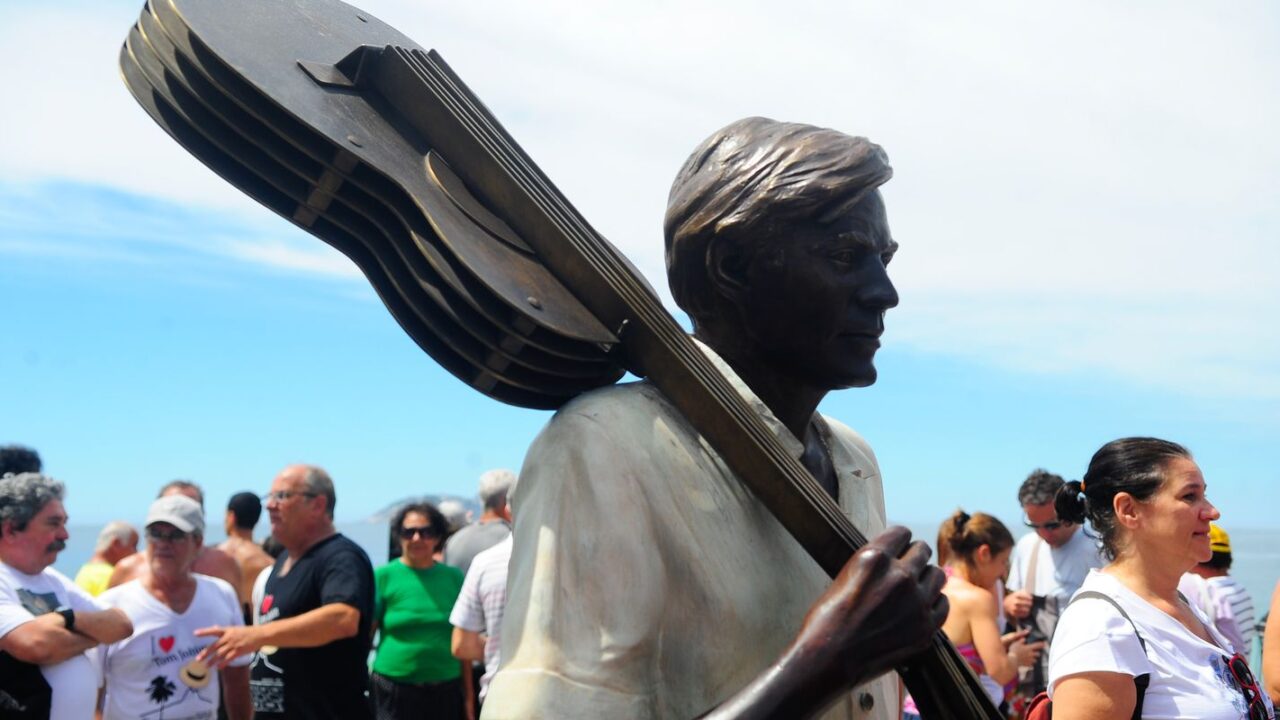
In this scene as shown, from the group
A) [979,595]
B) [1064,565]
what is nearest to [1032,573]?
[1064,565]

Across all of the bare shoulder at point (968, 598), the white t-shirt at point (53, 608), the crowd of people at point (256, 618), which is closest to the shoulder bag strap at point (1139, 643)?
the bare shoulder at point (968, 598)

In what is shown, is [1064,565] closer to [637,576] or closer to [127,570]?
[127,570]

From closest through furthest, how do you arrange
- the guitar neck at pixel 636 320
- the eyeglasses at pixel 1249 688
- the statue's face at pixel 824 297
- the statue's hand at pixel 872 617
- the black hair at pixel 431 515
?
the statue's hand at pixel 872 617 → the guitar neck at pixel 636 320 → the statue's face at pixel 824 297 → the eyeglasses at pixel 1249 688 → the black hair at pixel 431 515

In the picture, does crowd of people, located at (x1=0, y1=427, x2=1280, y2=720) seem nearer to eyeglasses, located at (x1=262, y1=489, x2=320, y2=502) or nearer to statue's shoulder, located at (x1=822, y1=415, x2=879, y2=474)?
eyeglasses, located at (x1=262, y1=489, x2=320, y2=502)

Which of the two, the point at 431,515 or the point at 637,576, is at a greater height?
the point at 431,515

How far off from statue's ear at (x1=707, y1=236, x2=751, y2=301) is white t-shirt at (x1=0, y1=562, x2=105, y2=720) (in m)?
4.18

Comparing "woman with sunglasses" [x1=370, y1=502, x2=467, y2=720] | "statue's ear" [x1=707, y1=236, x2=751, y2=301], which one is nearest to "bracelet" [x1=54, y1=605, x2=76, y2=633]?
"woman with sunglasses" [x1=370, y1=502, x2=467, y2=720]

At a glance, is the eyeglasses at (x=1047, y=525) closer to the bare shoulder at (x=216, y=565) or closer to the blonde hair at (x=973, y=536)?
the blonde hair at (x=973, y=536)

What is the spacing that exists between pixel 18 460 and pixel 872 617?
6.62 metres

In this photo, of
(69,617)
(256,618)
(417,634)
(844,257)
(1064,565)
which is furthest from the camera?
(1064,565)

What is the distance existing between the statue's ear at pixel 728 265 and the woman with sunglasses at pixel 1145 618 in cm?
207

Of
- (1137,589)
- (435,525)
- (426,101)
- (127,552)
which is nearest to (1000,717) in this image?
(426,101)

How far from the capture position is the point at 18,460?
715 centimetres

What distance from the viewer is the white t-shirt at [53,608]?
203 inches
